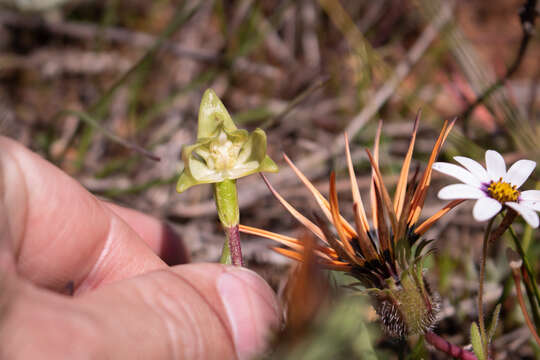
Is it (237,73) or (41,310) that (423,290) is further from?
(237,73)

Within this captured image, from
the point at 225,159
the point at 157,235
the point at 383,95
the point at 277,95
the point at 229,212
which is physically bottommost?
the point at 157,235

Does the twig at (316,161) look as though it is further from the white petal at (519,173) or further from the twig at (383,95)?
the white petal at (519,173)

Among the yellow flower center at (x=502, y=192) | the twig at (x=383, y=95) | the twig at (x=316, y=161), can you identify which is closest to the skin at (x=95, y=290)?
the yellow flower center at (x=502, y=192)

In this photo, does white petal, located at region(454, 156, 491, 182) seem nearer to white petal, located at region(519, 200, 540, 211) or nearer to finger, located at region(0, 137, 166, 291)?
white petal, located at region(519, 200, 540, 211)

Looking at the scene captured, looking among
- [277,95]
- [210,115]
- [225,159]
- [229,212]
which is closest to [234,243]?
[229,212]

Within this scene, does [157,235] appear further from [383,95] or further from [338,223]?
[383,95]

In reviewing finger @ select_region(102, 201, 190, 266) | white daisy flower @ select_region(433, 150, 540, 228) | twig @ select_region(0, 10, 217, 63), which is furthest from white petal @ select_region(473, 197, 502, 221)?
twig @ select_region(0, 10, 217, 63)
